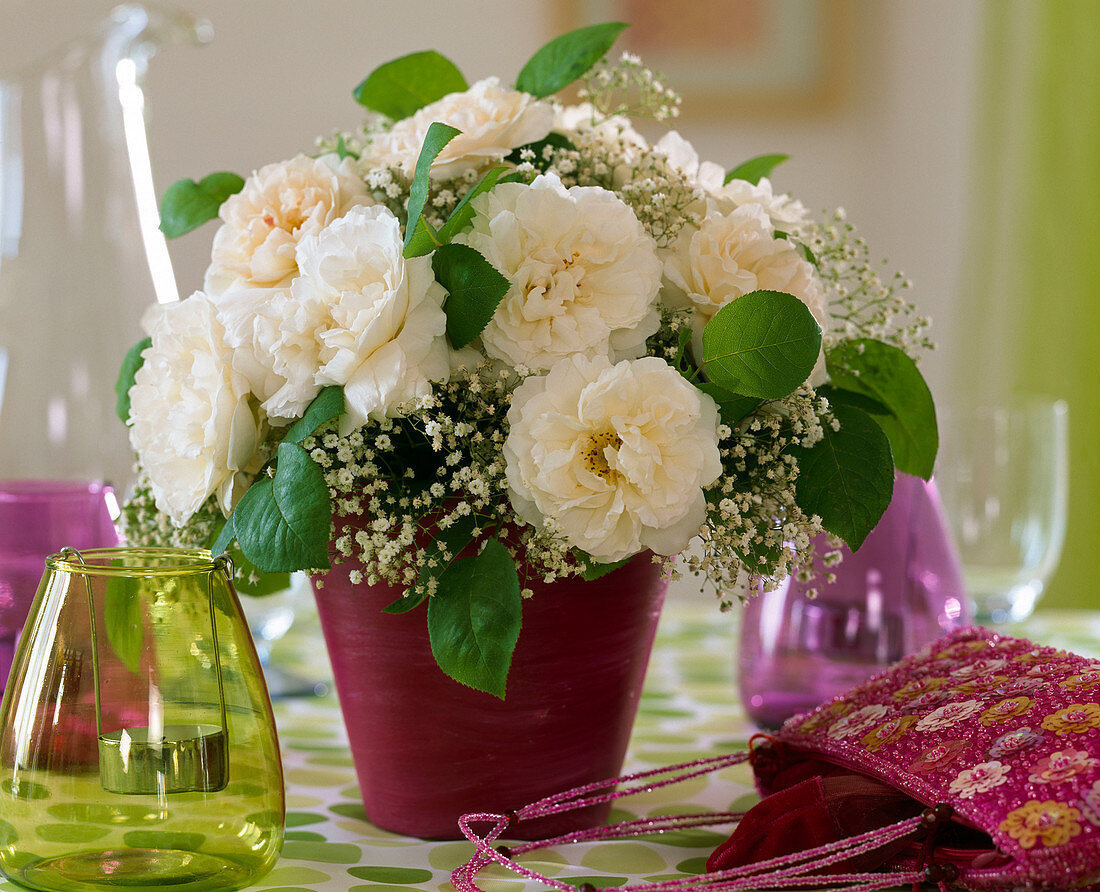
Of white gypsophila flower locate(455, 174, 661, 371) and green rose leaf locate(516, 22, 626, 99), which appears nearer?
white gypsophila flower locate(455, 174, 661, 371)

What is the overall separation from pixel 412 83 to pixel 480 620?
32 cm

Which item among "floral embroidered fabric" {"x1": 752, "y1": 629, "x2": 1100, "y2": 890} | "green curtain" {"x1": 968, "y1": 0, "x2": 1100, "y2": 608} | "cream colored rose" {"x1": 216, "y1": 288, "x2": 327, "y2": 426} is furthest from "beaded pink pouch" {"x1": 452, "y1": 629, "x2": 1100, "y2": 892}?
"green curtain" {"x1": 968, "y1": 0, "x2": 1100, "y2": 608}

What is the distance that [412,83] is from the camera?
643mm

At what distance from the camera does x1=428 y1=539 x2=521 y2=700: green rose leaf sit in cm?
48

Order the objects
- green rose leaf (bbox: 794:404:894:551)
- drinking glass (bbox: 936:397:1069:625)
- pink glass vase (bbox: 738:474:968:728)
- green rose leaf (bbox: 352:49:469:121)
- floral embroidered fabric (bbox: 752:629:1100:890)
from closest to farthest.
Answer: floral embroidered fabric (bbox: 752:629:1100:890)
green rose leaf (bbox: 794:404:894:551)
green rose leaf (bbox: 352:49:469:121)
pink glass vase (bbox: 738:474:968:728)
drinking glass (bbox: 936:397:1069:625)

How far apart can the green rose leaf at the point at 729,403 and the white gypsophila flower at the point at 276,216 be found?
0.65 ft

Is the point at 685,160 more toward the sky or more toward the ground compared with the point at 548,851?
more toward the sky

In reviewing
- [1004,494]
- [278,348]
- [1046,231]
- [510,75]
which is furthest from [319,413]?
[1046,231]

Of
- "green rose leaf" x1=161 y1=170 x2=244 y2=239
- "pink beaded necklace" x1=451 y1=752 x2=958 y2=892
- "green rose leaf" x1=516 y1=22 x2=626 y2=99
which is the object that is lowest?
"pink beaded necklace" x1=451 y1=752 x2=958 y2=892

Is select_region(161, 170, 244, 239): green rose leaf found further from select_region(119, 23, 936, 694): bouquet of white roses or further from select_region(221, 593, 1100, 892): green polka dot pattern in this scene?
select_region(221, 593, 1100, 892): green polka dot pattern

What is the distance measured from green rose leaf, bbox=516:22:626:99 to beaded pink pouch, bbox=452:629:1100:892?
13.7 inches

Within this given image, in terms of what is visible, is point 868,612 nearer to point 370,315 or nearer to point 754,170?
point 754,170

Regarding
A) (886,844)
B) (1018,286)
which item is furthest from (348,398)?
(1018,286)

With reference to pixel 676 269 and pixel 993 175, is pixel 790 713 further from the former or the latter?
pixel 993 175
